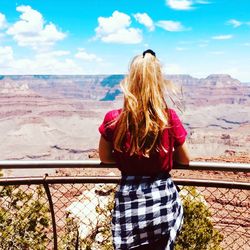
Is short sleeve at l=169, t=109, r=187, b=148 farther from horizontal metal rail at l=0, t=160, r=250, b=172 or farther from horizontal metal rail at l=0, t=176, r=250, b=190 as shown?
horizontal metal rail at l=0, t=176, r=250, b=190

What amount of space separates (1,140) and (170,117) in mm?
194235

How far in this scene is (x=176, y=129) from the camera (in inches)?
81.4

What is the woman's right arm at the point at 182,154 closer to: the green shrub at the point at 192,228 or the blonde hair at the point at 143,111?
the blonde hair at the point at 143,111

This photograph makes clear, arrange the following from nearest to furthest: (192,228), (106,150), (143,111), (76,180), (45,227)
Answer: (143,111) → (106,150) → (76,180) → (45,227) → (192,228)

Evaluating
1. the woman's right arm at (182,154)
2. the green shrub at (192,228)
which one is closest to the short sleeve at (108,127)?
the woman's right arm at (182,154)

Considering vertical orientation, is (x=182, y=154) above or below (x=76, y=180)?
above

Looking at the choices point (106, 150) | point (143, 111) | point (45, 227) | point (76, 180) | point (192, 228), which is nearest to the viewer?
point (143, 111)

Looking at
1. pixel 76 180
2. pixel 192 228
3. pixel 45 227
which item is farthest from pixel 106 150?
pixel 192 228

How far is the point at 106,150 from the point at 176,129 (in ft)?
1.43

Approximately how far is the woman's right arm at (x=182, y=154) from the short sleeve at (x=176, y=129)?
0.26 ft

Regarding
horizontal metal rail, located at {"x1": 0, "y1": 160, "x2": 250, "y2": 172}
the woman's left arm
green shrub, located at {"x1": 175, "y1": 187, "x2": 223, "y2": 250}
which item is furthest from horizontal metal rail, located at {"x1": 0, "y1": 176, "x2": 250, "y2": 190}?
green shrub, located at {"x1": 175, "y1": 187, "x2": 223, "y2": 250}

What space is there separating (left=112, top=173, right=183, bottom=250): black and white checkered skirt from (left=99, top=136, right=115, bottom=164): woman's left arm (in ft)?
0.65

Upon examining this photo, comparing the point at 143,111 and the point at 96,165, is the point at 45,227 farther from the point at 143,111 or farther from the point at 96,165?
the point at 143,111

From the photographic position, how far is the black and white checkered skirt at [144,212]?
A: 2072 millimetres
